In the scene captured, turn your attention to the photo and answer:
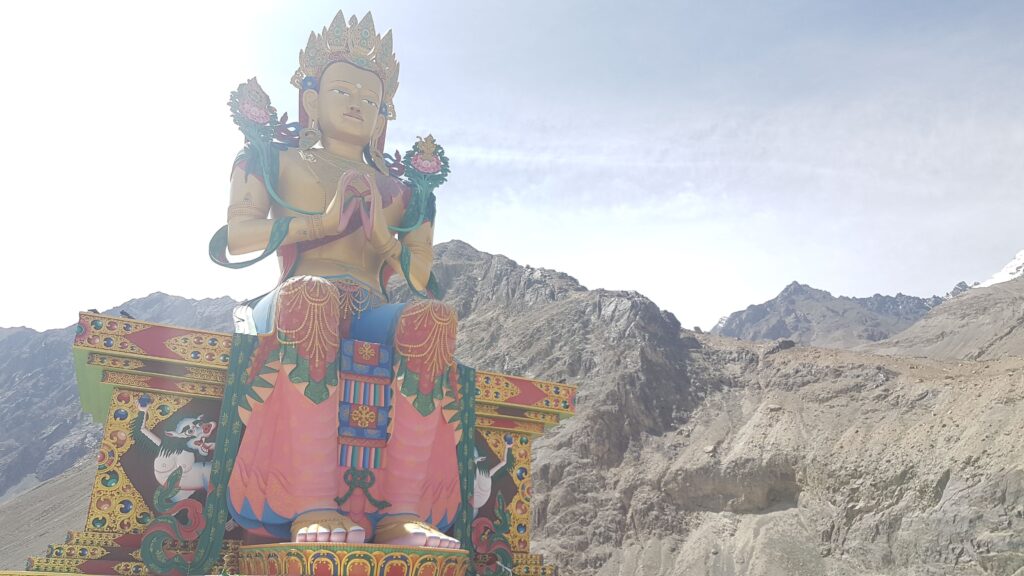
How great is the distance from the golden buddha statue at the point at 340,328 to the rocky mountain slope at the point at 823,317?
49191mm

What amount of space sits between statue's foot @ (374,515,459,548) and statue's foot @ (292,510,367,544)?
33cm

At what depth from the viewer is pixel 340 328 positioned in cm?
651

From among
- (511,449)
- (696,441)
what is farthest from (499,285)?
(511,449)

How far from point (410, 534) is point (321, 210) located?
3.12 meters

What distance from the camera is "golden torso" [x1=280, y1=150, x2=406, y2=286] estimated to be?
7.07 m

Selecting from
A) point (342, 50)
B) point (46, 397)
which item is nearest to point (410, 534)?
point (342, 50)

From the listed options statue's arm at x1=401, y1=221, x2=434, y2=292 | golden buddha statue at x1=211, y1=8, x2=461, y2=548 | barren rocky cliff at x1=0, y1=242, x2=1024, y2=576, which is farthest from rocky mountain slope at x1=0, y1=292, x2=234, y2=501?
statue's arm at x1=401, y1=221, x2=434, y2=292

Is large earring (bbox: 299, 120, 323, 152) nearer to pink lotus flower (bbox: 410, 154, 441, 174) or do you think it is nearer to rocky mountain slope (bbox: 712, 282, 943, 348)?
pink lotus flower (bbox: 410, 154, 441, 174)

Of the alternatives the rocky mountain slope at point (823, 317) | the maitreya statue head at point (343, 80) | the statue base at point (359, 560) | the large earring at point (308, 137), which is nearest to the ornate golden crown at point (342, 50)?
the maitreya statue head at point (343, 80)

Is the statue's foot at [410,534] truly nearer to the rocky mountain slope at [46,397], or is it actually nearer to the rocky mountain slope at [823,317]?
the rocky mountain slope at [46,397]

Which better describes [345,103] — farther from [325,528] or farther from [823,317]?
[823,317]

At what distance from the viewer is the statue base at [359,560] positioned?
479 centimetres

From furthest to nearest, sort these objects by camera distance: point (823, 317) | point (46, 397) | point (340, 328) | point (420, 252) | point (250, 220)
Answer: point (823, 317), point (46, 397), point (420, 252), point (250, 220), point (340, 328)

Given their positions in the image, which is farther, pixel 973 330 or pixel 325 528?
pixel 973 330
